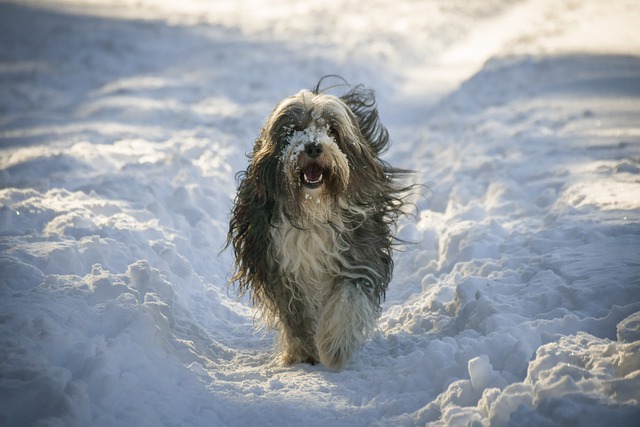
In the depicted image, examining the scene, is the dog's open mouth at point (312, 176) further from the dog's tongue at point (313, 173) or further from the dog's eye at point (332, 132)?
Answer: the dog's eye at point (332, 132)

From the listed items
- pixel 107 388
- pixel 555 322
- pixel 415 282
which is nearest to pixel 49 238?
pixel 107 388

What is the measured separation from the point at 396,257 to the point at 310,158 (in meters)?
2.61

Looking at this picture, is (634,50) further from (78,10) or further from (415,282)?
(78,10)

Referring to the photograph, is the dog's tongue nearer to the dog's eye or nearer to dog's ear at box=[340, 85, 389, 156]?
the dog's eye

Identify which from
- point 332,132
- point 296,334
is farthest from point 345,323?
point 332,132

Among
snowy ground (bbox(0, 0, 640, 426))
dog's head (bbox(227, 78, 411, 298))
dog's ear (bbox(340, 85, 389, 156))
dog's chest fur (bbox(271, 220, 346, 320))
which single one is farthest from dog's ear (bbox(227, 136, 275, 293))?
dog's ear (bbox(340, 85, 389, 156))

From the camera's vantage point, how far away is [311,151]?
14.2 ft

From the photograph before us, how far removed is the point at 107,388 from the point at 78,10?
16.1 meters

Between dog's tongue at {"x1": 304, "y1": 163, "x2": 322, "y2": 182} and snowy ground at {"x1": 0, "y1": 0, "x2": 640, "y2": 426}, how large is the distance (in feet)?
4.13

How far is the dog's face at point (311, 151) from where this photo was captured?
14.3 ft

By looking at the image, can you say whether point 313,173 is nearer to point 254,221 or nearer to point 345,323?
point 254,221

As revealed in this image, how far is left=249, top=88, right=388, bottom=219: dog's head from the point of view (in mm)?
4383

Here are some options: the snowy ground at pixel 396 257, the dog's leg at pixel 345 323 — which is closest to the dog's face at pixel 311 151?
the dog's leg at pixel 345 323

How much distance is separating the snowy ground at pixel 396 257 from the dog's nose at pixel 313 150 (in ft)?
4.51
